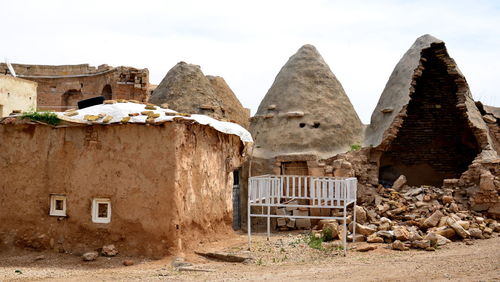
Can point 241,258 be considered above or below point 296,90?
below

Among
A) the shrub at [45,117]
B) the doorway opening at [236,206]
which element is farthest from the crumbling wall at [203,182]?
the doorway opening at [236,206]

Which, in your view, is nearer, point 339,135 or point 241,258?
point 241,258

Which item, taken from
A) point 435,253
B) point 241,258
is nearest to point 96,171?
point 241,258

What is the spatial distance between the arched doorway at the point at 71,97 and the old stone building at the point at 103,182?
17696 millimetres

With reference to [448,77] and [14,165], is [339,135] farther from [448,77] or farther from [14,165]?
[14,165]

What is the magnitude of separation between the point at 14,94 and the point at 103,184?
1163 centimetres

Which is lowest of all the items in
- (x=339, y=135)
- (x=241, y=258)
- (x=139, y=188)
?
(x=241, y=258)

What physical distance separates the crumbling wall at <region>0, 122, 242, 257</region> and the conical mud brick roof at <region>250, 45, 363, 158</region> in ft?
21.3

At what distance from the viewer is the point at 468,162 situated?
18531 mm

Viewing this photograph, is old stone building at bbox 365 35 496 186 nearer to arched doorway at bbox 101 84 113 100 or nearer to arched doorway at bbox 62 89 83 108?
arched doorway at bbox 101 84 113 100

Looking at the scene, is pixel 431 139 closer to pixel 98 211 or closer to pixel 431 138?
pixel 431 138

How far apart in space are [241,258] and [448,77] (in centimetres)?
1128

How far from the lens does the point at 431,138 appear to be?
1928 centimetres

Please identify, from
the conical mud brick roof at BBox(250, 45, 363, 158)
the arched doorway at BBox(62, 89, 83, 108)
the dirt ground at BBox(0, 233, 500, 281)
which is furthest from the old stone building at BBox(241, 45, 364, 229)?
the arched doorway at BBox(62, 89, 83, 108)
